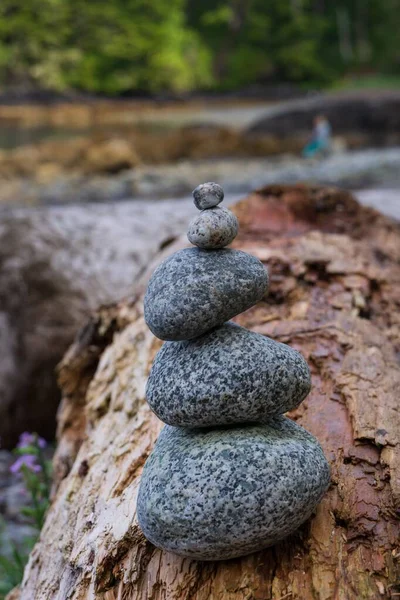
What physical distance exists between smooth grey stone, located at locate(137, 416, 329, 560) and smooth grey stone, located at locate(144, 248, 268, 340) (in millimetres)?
313

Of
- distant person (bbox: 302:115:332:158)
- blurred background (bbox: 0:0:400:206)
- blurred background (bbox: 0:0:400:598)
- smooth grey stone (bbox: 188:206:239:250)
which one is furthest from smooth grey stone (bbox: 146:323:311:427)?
distant person (bbox: 302:115:332:158)

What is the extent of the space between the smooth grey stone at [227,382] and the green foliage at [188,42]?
9104 mm

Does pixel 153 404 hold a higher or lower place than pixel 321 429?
higher

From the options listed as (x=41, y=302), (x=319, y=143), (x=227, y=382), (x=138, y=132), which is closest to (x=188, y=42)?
(x=138, y=132)

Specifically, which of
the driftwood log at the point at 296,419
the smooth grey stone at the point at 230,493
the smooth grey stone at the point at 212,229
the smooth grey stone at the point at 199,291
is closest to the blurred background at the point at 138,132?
the driftwood log at the point at 296,419

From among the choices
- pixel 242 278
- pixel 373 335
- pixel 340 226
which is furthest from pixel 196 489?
pixel 340 226

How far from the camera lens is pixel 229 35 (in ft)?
39.3

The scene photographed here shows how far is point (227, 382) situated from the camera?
159 centimetres

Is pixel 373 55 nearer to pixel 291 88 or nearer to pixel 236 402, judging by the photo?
pixel 291 88

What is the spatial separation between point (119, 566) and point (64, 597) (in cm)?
19

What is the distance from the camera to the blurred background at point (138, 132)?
461 cm

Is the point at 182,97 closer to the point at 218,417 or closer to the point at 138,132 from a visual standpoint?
the point at 138,132

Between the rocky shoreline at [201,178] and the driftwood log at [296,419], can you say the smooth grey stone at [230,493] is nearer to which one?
the driftwood log at [296,419]

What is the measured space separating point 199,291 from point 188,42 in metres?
11.0
